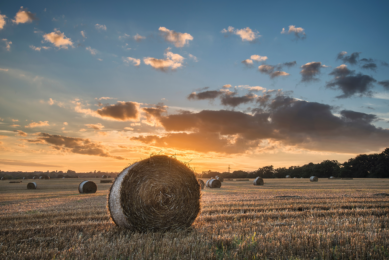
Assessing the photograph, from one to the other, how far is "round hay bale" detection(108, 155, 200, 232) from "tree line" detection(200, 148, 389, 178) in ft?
191

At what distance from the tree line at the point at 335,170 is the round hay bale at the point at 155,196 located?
58.2 metres

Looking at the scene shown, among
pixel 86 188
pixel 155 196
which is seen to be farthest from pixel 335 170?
pixel 155 196

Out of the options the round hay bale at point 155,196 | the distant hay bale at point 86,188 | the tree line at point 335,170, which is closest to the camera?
the round hay bale at point 155,196

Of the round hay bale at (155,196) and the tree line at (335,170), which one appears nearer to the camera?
the round hay bale at (155,196)

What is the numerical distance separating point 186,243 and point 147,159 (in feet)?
9.23

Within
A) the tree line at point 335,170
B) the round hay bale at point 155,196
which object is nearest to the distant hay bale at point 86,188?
the round hay bale at point 155,196

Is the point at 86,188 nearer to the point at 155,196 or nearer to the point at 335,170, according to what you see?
the point at 155,196

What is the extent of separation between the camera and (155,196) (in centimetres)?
702

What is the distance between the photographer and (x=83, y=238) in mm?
5527

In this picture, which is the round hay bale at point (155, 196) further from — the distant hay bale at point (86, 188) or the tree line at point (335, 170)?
the tree line at point (335, 170)

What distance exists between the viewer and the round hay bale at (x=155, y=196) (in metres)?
6.68

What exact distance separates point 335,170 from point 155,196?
76921 mm

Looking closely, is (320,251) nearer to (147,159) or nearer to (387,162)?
(147,159)

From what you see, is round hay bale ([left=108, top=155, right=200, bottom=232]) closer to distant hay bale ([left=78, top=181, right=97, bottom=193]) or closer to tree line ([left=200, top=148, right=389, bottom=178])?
distant hay bale ([left=78, top=181, right=97, bottom=193])
